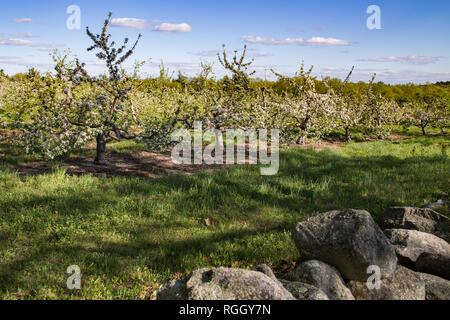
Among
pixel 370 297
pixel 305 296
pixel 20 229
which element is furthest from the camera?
pixel 20 229

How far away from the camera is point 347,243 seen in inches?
159

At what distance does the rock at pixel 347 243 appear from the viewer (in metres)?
3.95

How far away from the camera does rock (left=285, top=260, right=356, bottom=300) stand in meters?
3.76

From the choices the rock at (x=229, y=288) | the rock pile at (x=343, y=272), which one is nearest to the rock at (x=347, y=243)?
the rock pile at (x=343, y=272)

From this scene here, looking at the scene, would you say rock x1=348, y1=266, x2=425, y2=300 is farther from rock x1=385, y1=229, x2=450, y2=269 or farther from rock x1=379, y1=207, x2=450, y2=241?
rock x1=379, y1=207, x2=450, y2=241

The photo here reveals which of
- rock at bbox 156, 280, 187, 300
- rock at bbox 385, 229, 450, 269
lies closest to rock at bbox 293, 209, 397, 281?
rock at bbox 385, 229, 450, 269

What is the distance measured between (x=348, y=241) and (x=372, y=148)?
527 inches

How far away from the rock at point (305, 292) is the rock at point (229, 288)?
29cm

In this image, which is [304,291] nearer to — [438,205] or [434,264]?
[434,264]

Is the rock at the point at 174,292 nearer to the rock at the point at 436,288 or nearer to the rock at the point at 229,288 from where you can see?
the rock at the point at 229,288

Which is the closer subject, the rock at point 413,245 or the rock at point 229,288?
the rock at point 229,288

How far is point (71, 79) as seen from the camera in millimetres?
8805
